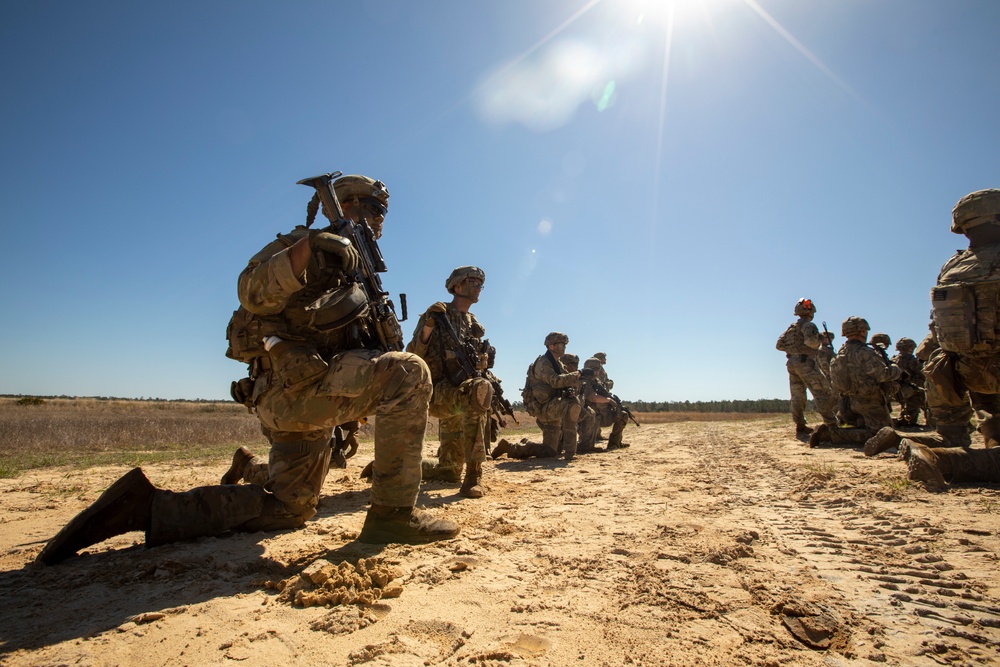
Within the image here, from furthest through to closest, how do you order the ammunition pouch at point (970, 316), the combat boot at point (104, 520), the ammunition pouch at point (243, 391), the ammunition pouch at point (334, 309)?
the ammunition pouch at point (970, 316), the ammunition pouch at point (243, 391), the ammunition pouch at point (334, 309), the combat boot at point (104, 520)

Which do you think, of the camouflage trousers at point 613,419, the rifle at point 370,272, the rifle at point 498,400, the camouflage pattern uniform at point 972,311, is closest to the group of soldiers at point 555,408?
the camouflage trousers at point 613,419

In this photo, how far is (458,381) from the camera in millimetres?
5273

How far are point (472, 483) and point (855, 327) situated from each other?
279 inches

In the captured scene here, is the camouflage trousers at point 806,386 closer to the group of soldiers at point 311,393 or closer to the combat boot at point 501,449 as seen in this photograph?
the combat boot at point 501,449

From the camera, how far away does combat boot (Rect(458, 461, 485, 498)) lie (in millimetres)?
4676

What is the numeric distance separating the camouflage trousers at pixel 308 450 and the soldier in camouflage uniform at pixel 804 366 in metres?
8.85

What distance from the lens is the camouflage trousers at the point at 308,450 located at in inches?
119

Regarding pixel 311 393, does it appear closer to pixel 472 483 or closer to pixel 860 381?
pixel 472 483

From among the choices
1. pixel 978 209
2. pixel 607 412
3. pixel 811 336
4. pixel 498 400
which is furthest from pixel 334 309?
pixel 811 336

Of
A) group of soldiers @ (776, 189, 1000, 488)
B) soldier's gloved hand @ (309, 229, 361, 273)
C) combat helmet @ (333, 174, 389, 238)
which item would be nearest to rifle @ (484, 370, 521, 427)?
combat helmet @ (333, 174, 389, 238)

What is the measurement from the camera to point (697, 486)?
479 centimetres

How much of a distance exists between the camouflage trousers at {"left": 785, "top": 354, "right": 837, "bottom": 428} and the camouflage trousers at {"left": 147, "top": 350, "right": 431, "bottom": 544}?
A: 8.95m

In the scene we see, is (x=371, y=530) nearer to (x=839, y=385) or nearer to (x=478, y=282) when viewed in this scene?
(x=478, y=282)

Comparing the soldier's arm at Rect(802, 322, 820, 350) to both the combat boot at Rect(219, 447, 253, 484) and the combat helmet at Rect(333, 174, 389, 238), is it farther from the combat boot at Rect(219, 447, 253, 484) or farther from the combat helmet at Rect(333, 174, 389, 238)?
the combat boot at Rect(219, 447, 253, 484)
